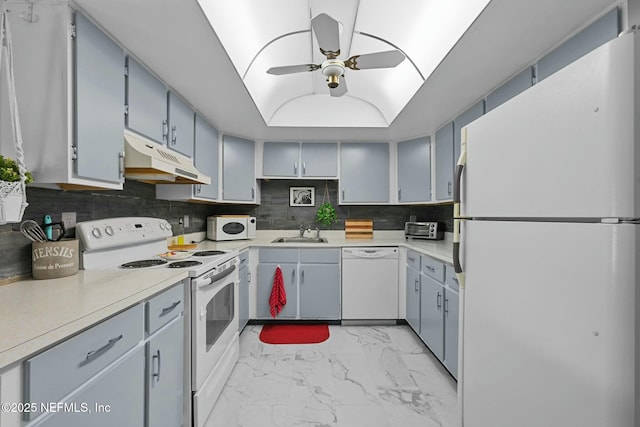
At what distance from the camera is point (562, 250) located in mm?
791

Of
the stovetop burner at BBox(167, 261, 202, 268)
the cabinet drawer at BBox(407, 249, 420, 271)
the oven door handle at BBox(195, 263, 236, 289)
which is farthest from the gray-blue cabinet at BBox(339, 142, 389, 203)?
the stovetop burner at BBox(167, 261, 202, 268)

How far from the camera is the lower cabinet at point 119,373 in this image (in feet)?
2.43

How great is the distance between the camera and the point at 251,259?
2928mm

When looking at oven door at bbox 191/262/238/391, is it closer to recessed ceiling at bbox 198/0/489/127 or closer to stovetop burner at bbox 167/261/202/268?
stovetop burner at bbox 167/261/202/268

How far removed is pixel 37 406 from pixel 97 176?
3.31 feet

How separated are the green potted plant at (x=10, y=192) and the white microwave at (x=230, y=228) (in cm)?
197

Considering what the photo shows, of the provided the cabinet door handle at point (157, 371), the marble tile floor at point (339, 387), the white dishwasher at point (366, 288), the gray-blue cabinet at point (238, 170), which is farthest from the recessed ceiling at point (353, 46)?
the marble tile floor at point (339, 387)

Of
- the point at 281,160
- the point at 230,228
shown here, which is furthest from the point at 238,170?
the point at 230,228

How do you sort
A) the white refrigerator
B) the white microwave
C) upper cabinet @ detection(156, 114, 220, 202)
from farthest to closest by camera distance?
the white microwave
upper cabinet @ detection(156, 114, 220, 202)
the white refrigerator

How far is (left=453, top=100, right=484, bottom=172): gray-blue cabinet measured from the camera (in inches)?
85.4

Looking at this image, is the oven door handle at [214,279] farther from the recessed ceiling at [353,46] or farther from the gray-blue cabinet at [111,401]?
the recessed ceiling at [353,46]

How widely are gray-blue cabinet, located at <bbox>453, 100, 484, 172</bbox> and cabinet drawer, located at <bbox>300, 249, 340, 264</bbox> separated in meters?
1.49

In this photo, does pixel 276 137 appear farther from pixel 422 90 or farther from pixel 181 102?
pixel 422 90

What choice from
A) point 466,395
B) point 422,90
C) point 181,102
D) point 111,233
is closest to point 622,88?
point 466,395
